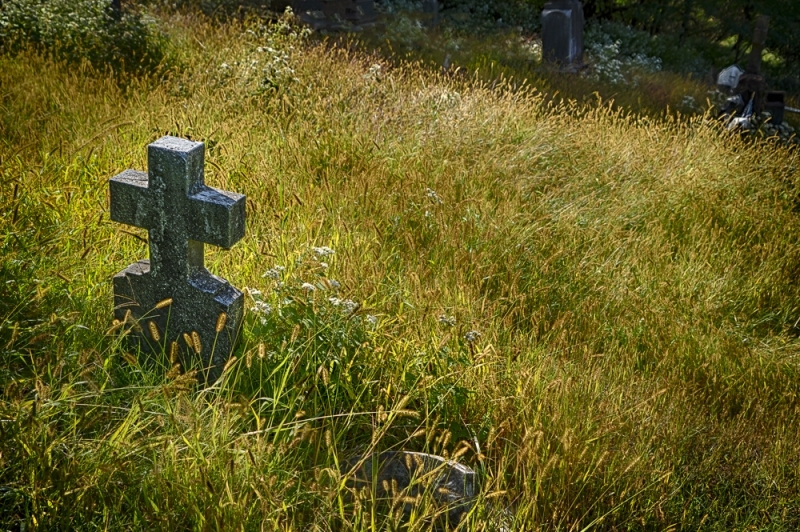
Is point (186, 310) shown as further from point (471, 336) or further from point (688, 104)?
point (688, 104)

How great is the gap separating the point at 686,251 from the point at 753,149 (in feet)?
8.11

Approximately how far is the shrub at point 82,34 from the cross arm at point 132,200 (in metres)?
3.46

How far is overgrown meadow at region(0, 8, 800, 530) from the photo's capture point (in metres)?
2.26

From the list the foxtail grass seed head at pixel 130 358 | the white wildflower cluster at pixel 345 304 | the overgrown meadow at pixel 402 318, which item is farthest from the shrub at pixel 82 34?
Answer: the foxtail grass seed head at pixel 130 358

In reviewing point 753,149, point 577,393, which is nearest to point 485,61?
point 753,149

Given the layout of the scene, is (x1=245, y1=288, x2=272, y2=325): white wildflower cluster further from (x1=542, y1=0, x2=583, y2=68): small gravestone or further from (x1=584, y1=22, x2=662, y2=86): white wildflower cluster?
(x1=542, y1=0, x2=583, y2=68): small gravestone

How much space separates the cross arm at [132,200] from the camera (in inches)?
117

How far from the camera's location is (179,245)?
2973mm

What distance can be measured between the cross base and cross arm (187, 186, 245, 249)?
180mm

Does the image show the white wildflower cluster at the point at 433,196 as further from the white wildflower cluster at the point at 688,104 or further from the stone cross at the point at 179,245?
the white wildflower cluster at the point at 688,104

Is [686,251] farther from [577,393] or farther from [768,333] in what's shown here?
[577,393]

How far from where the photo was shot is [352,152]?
5.02 metres

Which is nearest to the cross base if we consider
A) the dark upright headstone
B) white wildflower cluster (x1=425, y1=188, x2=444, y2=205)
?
white wildflower cluster (x1=425, y1=188, x2=444, y2=205)

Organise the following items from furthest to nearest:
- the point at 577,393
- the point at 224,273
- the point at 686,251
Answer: the point at 686,251, the point at 224,273, the point at 577,393
